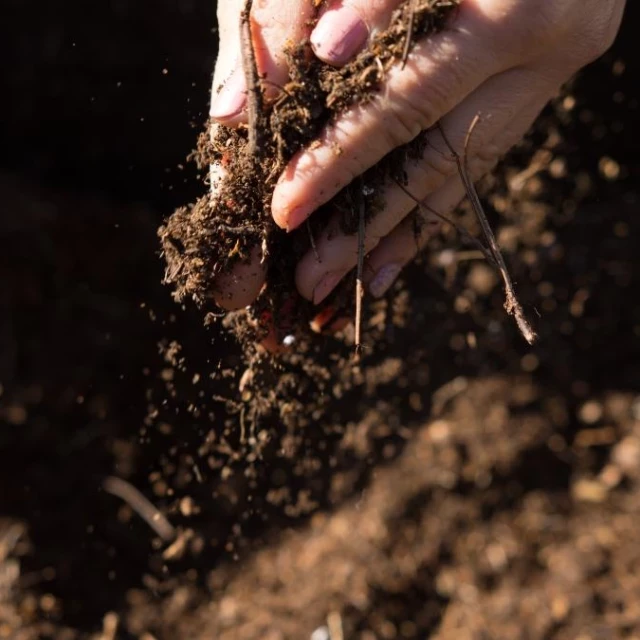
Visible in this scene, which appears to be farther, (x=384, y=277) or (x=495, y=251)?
(x=384, y=277)

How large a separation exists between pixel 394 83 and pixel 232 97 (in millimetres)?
210

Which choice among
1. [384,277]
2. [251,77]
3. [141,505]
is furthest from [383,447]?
[251,77]

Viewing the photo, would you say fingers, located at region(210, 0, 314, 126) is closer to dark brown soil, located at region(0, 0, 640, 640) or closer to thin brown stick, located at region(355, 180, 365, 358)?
thin brown stick, located at region(355, 180, 365, 358)

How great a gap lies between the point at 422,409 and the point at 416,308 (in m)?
0.31

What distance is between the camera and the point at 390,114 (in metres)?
0.91

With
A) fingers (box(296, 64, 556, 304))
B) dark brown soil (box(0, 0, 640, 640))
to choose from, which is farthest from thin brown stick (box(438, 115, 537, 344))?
dark brown soil (box(0, 0, 640, 640))

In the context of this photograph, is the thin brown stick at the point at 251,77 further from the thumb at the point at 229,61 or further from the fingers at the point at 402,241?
the fingers at the point at 402,241

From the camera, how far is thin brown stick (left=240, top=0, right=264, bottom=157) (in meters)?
0.88

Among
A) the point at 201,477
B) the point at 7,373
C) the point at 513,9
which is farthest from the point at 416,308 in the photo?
the point at 7,373

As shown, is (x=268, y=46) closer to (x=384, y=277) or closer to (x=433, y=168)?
(x=433, y=168)

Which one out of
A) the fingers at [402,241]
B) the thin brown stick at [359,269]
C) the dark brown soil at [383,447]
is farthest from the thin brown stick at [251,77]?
the dark brown soil at [383,447]

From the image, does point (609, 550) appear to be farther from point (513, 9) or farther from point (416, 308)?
point (513, 9)

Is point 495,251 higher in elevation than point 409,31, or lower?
lower

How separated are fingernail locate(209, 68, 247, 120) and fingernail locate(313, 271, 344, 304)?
27 centimetres
